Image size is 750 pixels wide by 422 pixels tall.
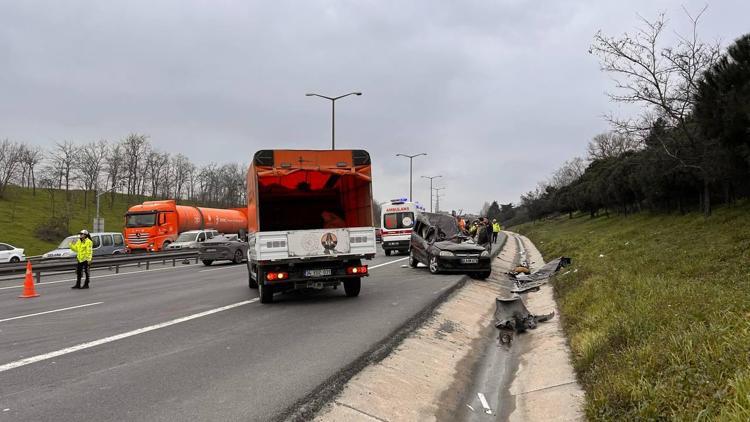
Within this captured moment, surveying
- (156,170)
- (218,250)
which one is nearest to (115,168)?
(156,170)

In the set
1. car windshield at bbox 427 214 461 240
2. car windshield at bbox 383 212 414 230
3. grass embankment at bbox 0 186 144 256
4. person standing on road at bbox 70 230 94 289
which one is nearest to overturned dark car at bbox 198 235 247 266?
car windshield at bbox 383 212 414 230

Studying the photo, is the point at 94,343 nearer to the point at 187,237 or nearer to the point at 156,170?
the point at 187,237

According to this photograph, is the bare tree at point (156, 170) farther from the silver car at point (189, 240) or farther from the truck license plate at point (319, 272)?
the truck license plate at point (319, 272)

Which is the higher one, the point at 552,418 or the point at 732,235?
the point at 732,235

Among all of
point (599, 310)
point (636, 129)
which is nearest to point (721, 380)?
point (599, 310)

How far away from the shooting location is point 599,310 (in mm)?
8031

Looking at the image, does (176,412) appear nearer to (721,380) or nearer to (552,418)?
(552,418)

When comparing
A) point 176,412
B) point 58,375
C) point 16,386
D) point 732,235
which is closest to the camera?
point 176,412

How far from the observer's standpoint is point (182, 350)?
22.9 feet

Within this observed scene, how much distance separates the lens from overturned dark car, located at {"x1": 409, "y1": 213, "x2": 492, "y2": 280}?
16.0 m

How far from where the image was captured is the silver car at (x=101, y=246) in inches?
1117

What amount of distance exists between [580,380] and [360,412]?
2475 millimetres

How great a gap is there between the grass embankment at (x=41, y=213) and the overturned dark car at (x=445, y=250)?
43605 mm

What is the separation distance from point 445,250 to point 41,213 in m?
66.0
